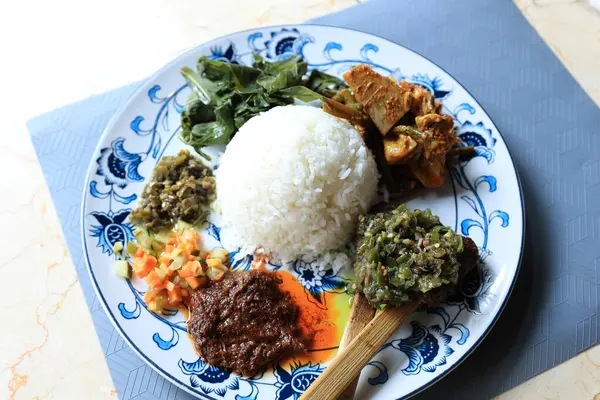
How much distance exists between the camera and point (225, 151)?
3.96 m

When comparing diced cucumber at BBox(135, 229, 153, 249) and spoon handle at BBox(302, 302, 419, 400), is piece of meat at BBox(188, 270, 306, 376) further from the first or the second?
diced cucumber at BBox(135, 229, 153, 249)

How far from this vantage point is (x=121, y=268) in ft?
11.4

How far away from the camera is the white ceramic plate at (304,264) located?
3111 millimetres

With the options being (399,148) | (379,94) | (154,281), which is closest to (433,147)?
(399,148)

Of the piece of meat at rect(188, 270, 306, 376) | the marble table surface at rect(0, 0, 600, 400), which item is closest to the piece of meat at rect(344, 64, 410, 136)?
the piece of meat at rect(188, 270, 306, 376)

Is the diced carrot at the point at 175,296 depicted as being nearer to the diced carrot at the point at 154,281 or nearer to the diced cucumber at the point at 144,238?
the diced carrot at the point at 154,281

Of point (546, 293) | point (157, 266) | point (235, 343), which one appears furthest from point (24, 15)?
point (546, 293)

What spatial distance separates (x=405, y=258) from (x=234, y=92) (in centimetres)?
178

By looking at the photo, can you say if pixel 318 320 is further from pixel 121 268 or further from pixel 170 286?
pixel 121 268

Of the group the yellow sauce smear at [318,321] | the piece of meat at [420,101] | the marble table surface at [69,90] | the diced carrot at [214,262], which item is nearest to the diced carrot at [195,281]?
the diced carrot at [214,262]

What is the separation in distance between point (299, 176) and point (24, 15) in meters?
3.60

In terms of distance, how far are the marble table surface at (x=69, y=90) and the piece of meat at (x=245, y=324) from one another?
2.38ft

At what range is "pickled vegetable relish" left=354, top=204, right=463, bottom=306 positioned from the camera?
3004mm

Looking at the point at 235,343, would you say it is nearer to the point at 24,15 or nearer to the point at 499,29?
the point at 499,29
